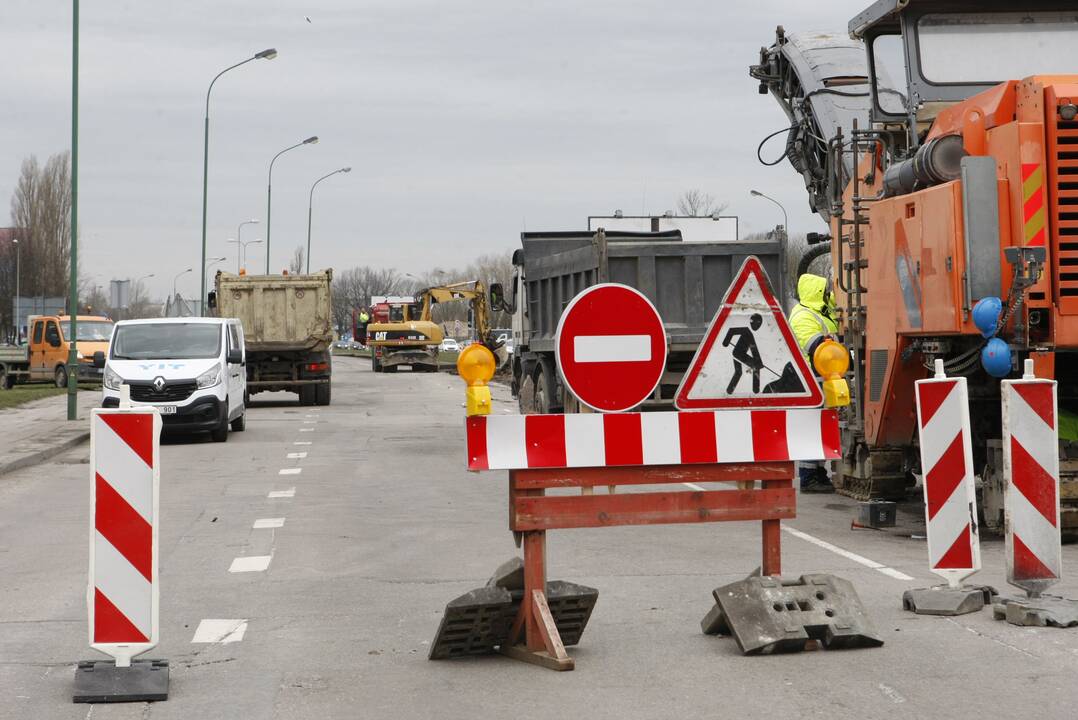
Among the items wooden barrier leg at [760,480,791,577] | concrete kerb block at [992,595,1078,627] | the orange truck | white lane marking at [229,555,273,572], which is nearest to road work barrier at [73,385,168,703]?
wooden barrier leg at [760,480,791,577]

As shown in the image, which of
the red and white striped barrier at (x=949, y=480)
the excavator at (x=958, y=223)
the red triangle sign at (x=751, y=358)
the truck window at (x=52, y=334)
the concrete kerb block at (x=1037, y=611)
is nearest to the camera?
the red triangle sign at (x=751, y=358)

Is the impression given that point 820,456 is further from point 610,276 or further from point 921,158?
point 610,276

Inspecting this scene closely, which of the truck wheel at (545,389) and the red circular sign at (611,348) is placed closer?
the red circular sign at (611,348)

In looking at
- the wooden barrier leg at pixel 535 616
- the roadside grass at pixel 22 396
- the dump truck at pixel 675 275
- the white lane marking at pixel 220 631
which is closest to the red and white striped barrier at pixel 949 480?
the wooden barrier leg at pixel 535 616

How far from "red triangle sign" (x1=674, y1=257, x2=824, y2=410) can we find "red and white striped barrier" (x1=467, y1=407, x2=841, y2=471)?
0.44 feet

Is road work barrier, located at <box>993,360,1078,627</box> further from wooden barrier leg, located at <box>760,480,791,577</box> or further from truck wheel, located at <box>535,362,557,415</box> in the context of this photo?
truck wheel, located at <box>535,362,557,415</box>

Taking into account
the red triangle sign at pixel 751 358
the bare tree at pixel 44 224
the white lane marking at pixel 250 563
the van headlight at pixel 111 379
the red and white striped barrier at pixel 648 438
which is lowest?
the white lane marking at pixel 250 563

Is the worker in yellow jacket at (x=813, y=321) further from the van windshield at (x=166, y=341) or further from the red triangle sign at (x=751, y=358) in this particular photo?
the van windshield at (x=166, y=341)

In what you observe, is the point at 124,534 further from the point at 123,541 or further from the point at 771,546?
the point at 771,546

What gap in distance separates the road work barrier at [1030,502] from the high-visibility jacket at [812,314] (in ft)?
19.7

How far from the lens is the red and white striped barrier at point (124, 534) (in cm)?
652

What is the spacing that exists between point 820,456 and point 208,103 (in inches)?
1577

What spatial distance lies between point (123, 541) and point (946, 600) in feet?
13.7

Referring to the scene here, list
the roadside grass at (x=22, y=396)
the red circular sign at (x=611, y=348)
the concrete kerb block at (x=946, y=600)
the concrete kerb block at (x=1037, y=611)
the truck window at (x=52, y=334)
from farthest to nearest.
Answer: the truck window at (x=52, y=334) < the roadside grass at (x=22, y=396) < the concrete kerb block at (x=946, y=600) < the concrete kerb block at (x=1037, y=611) < the red circular sign at (x=611, y=348)
